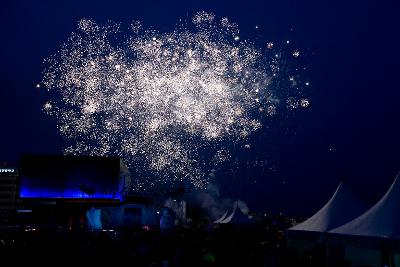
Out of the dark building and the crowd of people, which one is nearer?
the crowd of people

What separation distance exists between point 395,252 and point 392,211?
4.72ft

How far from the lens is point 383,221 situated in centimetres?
1079

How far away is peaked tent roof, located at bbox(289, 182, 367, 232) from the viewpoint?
47.4 feet

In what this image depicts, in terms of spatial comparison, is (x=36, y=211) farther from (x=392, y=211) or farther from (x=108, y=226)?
(x=392, y=211)

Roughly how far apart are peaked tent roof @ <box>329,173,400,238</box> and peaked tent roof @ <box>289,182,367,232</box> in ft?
7.48

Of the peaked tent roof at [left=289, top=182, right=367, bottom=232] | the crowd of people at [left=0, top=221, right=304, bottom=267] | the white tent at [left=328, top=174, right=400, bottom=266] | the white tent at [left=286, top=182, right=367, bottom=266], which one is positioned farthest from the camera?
the peaked tent roof at [left=289, top=182, right=367, bottom=232]

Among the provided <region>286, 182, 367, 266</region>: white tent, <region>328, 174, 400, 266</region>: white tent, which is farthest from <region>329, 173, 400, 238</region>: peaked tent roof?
<region>286, 182, 367, 266</region>: white tent

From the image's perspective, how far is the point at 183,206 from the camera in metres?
67.0

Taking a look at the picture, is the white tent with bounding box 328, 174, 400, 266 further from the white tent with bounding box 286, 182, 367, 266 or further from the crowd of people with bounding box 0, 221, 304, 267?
the crowd of people with bounding box 0, 221, 304, 267

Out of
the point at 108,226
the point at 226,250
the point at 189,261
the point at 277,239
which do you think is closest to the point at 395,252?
the point at 189,261

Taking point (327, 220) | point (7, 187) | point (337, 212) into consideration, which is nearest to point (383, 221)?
point (327, 220)

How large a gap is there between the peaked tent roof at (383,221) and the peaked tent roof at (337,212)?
89.8 inches

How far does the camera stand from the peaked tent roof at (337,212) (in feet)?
47.4

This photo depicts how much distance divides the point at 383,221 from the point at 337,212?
13.6 ft
